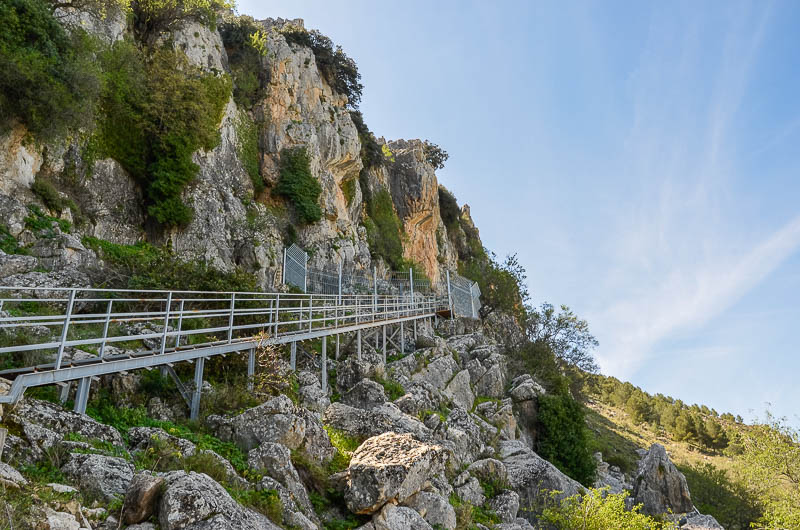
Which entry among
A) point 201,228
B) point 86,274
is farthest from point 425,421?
point 201,228

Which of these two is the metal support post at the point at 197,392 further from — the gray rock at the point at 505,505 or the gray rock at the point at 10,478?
the gray rock at the point at 505,505

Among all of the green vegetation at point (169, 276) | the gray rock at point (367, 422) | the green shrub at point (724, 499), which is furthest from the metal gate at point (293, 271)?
the green shrub at point (724, 499)

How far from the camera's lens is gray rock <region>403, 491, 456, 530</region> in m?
7.78

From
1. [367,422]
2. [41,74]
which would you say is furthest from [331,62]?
[367,422]

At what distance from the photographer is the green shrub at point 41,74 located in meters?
14.7

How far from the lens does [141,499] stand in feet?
15.1

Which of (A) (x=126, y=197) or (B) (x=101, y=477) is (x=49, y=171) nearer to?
(A) (x=126, y=197)

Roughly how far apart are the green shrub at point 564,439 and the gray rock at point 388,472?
1336 cm

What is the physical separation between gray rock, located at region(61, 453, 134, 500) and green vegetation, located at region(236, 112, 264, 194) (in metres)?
24.0

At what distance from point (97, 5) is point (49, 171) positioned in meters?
8.39

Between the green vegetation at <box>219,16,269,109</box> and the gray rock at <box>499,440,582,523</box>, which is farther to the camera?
the green vegetation at <box>219,16,269,109</box>

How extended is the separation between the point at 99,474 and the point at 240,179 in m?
23.4

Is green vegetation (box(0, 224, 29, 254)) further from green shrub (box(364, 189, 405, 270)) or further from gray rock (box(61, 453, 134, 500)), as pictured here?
green shrub (box(364, 189, 405, 270))

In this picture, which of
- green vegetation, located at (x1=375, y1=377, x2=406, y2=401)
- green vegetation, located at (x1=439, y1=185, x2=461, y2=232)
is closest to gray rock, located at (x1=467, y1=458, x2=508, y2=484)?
green vegetation, located at (x1=375, y1=377, x2=406, y2=401)
